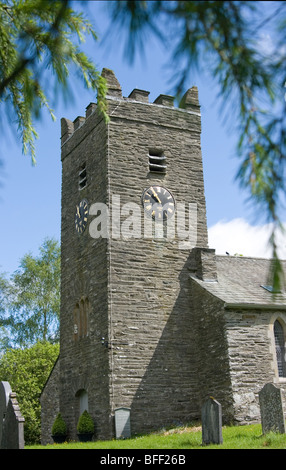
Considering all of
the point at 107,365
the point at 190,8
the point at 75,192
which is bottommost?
the point at 107,365

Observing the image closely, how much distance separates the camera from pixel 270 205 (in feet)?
12.1

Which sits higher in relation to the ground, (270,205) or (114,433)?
(270,205)

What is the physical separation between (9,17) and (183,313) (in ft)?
42.2

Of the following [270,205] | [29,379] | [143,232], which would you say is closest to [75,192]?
[143,232]

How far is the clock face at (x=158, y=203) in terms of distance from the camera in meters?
18.2

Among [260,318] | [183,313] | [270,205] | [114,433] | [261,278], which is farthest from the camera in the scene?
[261,278]

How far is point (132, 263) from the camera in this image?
17.5 m

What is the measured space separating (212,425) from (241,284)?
819 cm

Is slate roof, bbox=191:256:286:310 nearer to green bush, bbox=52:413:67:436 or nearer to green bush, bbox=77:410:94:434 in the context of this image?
green bush, bbox=77:410:94:434

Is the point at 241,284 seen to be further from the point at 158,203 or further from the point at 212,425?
the point at 212,425

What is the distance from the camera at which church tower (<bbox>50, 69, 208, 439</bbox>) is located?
16.3 m

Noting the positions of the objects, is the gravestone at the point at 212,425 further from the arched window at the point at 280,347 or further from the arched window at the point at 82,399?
the arched window at the point at 82,399

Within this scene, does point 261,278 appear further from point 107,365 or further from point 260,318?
point 107,365

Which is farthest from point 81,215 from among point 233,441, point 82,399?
point 233,441
